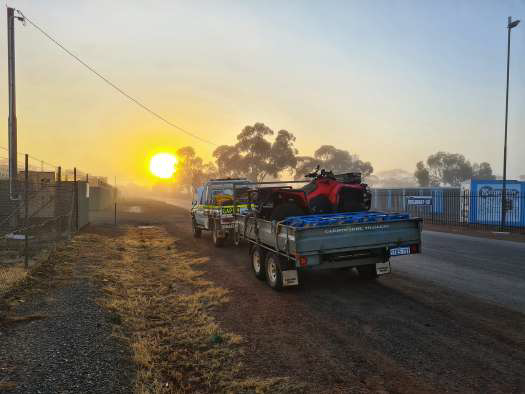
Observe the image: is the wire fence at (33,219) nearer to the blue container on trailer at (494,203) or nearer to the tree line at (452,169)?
the blue container on trailer at (494,203)

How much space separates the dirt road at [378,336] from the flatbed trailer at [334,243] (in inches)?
22.2

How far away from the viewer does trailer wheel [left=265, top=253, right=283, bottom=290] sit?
7.55 m

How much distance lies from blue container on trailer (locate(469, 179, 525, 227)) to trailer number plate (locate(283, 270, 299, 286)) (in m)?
19.3

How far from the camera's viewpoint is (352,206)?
8.78 meters

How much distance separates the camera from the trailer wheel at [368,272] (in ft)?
27.2

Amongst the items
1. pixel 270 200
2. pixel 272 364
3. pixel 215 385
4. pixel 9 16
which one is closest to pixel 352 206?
pixel 270 200

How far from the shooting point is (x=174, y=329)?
18.3 ft

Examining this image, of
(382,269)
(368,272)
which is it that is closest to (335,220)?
(382,269)

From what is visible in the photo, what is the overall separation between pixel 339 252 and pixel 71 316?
480 cm

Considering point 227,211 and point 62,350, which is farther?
point 227,211

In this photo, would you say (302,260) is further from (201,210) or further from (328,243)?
(201,210)

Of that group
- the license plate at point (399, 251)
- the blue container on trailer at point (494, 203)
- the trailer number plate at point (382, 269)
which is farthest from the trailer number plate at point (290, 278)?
the blue container on trailer at point (494, 203)

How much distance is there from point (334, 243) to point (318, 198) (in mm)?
2081

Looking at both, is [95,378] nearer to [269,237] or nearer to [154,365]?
[154,365]
